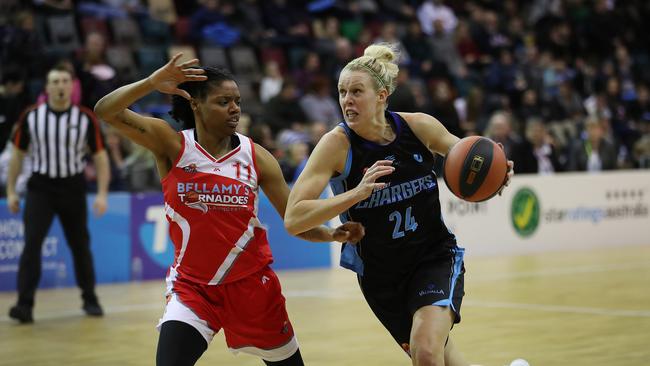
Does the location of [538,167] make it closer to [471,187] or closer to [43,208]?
[43,208]

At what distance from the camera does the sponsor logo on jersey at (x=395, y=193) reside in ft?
14.7

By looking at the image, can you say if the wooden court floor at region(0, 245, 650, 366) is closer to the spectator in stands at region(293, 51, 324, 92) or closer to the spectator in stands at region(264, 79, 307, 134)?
the spectator in stands at region(264, 79, 307, 134)

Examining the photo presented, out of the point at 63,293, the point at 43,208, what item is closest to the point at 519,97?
the point at 63,293

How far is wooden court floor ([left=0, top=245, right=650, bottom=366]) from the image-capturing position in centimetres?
647

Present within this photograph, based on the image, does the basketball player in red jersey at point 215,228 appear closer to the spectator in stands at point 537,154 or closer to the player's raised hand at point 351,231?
the player's raised hand at point 351,231

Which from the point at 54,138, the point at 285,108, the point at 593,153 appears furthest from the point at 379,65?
the point at 593,153

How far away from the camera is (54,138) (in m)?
8.25

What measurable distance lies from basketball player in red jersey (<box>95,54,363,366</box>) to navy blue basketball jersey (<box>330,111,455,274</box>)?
26 cm

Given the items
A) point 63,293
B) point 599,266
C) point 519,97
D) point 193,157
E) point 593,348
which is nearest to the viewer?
point 193,157

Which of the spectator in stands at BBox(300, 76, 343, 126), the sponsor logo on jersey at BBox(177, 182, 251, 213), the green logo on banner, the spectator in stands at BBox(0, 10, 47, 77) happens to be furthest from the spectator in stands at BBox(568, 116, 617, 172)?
the sponsor logo on jersey at BBox(177, 182, 251, 213)

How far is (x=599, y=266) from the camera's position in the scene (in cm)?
1197

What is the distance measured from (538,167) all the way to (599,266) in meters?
2.50

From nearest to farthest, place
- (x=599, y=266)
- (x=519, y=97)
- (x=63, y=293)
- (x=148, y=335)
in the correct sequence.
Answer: (x=148, y=335)
(x=63, y=293)
(x=599, y=266)
(x=519, y=97)

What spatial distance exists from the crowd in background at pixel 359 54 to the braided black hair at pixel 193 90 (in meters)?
6.84
